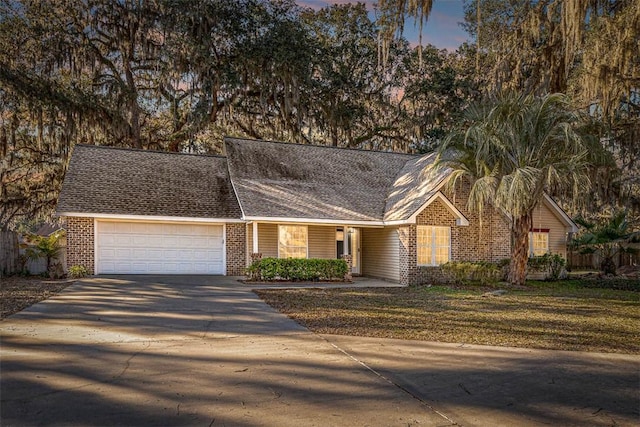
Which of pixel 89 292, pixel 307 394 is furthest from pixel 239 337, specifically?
pixel 89 292

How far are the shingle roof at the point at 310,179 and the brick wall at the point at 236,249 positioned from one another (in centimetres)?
141

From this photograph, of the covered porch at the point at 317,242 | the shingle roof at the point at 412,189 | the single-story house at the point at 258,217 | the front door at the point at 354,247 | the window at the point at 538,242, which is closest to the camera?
the single-story house at the point at 258,217

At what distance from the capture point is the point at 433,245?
17.8 meters

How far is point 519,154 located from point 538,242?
6085mm

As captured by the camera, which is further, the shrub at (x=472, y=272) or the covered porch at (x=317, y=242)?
the covered porch at (x=317, y=242)

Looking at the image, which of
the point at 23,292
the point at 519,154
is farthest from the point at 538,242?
the point at 23,292

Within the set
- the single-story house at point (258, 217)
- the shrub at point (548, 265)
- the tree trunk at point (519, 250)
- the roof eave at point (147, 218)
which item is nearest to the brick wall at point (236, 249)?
the single-story house at point (258, 217)

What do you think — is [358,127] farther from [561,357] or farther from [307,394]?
[307,394]

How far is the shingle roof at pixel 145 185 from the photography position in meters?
16.8

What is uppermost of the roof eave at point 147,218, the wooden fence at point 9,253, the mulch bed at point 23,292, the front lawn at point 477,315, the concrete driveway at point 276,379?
the roof eave at point 147,218

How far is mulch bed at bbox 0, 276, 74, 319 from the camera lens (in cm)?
932

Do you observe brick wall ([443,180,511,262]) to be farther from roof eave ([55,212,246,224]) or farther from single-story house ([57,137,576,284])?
roof eave ([55,212,246,224])

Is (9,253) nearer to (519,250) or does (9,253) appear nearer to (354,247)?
(354,247)

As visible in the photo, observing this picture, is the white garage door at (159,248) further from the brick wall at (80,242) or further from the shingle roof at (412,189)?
the shingle roof at (412,189)
